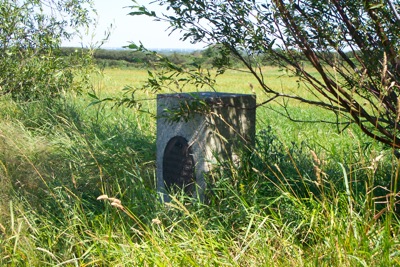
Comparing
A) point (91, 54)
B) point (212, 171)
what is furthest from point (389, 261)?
point (91, 54)

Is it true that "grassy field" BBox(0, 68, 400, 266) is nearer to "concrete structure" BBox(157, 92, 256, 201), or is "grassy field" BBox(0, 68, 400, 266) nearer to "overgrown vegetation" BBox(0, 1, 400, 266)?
"overgrown vegetation" BBox(0, 1, 400, 266)

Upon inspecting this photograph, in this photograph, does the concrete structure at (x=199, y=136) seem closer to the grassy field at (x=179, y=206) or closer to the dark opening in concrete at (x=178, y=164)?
the dark opening in concrete at (x=178, y=164)

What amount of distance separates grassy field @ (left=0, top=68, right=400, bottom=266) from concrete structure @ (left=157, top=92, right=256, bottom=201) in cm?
13

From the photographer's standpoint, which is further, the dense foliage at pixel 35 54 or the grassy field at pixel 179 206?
the dense foliage at pixel 35 54

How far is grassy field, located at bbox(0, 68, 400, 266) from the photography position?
306cm

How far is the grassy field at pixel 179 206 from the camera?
10.0ft

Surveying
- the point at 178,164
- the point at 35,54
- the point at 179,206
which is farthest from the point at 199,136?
the point at 35,54

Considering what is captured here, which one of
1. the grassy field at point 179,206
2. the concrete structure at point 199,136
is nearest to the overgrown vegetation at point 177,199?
the grassy field at point 179,206

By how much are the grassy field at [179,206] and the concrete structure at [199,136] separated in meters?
0.13

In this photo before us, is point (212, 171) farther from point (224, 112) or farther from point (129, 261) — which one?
point (129, 261)

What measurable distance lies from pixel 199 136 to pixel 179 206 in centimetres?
72

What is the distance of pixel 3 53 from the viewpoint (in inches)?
313

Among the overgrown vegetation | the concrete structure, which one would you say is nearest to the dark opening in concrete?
the concrete structure

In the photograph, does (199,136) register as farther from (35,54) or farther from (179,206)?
(35,54)
